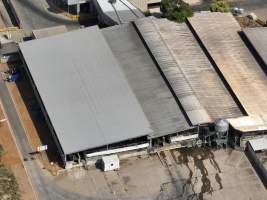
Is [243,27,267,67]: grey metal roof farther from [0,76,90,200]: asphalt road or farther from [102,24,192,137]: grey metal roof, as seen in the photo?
[0,76,90,200]: asphalt road

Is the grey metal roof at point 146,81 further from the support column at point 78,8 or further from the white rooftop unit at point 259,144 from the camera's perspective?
the support column at point 78,8

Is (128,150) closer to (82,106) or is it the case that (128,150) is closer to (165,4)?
(82,106)

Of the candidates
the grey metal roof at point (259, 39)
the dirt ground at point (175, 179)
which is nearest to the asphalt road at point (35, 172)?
the dirt ground at point (175, 179)

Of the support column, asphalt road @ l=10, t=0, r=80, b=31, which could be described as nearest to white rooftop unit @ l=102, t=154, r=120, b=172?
asphalt road @ l=10, t=0, r=80, b=31

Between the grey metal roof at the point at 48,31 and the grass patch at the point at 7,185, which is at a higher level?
the grey metal roof at the point at 48,31

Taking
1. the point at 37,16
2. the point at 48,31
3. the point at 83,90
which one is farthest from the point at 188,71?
the point at 37,16

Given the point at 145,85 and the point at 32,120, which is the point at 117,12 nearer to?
the point at 145,85

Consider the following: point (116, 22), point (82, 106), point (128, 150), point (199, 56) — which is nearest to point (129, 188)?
point (128, 150)
